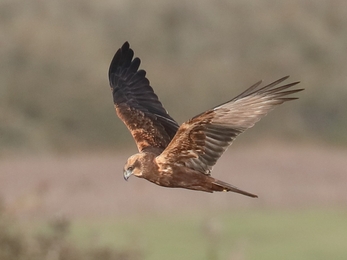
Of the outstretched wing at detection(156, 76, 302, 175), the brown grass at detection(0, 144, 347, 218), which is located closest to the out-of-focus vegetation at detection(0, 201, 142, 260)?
the outstretched wing at detection(156, 76, 302, 175)

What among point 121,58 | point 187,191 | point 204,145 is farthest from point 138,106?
point 187,191

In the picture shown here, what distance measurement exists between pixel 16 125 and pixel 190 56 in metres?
6.05

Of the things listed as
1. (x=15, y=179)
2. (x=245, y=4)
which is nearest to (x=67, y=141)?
(x=15, y=179)

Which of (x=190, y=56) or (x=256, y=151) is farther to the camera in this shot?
(x=190, y=56)

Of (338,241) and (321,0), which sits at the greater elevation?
(321,0)

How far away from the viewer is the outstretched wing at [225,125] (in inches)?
282

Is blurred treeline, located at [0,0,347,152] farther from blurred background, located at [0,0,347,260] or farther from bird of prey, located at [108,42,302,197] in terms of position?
bird of prey, located at [108,42,302,197]

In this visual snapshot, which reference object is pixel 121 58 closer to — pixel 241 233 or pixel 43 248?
pixel 43 248

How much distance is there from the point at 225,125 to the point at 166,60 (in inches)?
797

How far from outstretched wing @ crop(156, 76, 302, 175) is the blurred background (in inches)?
349

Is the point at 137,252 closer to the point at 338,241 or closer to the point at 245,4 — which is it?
the point at 338,241

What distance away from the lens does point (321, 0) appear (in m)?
30.8

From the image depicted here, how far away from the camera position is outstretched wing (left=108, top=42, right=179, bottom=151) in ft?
26.9

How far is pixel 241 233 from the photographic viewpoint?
59.3 ft
